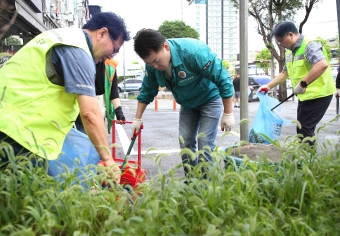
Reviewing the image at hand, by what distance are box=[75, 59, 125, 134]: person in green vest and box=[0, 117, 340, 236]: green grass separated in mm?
2566

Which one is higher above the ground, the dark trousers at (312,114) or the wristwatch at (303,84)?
the wristwatch at (303,84)

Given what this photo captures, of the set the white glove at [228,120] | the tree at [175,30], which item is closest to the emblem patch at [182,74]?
the white glove at [228,120]

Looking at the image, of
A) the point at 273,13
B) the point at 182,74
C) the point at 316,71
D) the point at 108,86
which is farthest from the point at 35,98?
the point at 273,13

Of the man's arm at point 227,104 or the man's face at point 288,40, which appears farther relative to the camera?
the man's face at point 288,40

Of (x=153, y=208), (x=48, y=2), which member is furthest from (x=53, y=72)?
(x=48, y=2)

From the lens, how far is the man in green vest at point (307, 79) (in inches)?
173

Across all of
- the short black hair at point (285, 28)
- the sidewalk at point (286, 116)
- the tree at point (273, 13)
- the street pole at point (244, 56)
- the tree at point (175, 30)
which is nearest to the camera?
the short black hair at point (285, 28)

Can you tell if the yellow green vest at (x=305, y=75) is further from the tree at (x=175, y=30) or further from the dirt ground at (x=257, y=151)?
the tree at (x=175, y=30)

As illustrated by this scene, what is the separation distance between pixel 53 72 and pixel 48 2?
2031 cm

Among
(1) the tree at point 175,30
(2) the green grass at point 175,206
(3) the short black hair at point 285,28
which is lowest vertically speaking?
(2) the green grass at point 175,206

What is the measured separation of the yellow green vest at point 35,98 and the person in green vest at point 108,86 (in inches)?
76.3

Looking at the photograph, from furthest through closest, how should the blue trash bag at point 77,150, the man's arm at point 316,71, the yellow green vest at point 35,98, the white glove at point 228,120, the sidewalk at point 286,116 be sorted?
the sidewalk at point 286,116
the man's arm at point 316,71
the white glove at point 228,120
the blue trash bag at point 77,150
the yellow green vest at point 35,98

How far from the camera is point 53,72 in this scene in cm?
247

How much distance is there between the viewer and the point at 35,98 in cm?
241
